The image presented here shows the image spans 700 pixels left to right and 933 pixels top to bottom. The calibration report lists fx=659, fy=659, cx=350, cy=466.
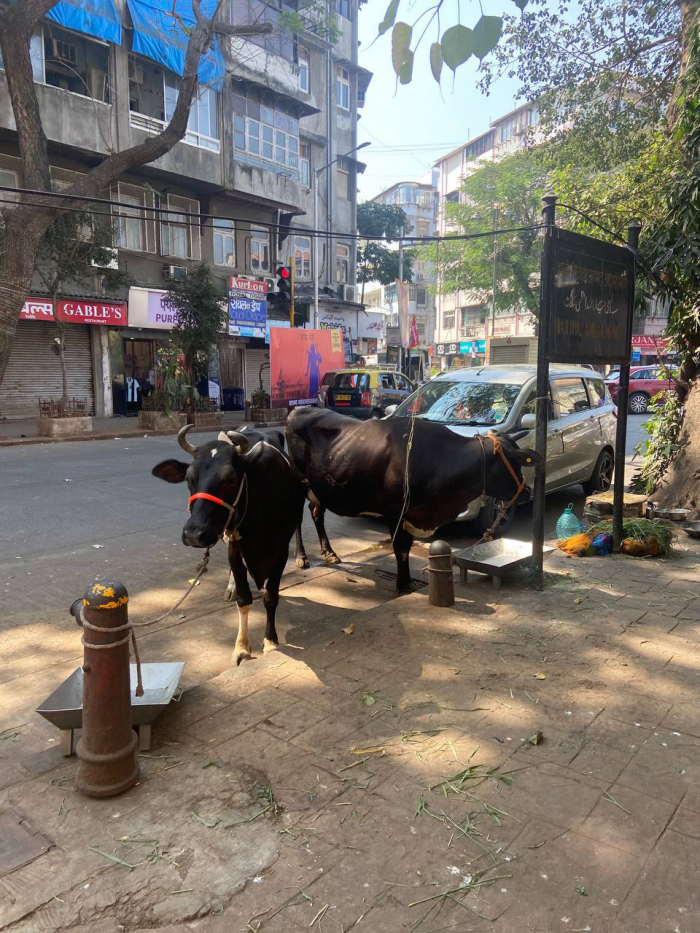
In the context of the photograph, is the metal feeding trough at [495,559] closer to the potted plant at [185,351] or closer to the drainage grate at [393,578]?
the drainage grate at [393,578]

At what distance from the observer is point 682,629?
14.2 ft

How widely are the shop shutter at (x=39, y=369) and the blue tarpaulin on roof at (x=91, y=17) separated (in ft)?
26.8

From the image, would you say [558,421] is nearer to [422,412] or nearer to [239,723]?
[422,412]

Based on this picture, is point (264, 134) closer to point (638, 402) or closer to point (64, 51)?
point (64, 51)

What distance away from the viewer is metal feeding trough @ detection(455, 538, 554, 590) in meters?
5.28

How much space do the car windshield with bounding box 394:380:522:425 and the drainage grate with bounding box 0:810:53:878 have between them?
585 centimetres

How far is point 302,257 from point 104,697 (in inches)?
1154

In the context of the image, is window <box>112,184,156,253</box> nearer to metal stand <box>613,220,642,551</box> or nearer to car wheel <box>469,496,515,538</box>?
car wheel <box>469,496,515,538</box>

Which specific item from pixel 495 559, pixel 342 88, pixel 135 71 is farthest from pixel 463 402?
pixel 342 88

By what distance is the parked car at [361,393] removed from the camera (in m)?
18.8

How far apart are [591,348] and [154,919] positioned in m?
4.86

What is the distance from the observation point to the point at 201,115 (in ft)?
74.6

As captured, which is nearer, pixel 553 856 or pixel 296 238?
pixel 553 856

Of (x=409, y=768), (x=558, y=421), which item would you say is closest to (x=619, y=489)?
(x=558, y=421)
